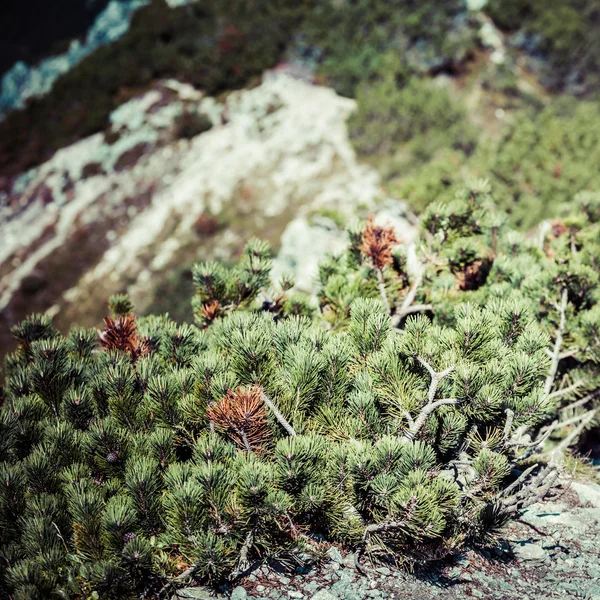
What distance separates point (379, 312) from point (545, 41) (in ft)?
121

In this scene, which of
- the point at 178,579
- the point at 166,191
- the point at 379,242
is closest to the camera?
the point at 178,579

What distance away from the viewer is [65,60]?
143 ft

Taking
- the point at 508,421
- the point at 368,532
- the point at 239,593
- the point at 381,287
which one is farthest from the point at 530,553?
the point at 381,287

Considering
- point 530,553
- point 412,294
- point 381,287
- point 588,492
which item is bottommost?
point 588,492

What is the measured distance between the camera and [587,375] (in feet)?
14.3

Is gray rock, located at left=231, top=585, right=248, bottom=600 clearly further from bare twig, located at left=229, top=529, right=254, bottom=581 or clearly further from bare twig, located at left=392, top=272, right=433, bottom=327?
bare twig, located at left=392, top=272, right=433, bottom=327

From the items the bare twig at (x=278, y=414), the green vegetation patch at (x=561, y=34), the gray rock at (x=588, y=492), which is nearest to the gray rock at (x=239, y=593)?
the bare twig at (x=278, y=414)

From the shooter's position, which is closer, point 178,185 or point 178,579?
point 178,579

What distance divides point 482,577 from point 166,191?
27597 millimetres

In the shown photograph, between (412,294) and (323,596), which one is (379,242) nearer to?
(412,294)

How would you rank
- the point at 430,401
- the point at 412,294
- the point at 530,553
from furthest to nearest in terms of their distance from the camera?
the point at 412,294, the point at 530,553, the point at 430,401

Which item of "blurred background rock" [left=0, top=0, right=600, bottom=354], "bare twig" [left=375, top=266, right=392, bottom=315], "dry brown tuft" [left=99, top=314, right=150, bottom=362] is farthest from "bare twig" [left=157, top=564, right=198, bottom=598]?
"blurred background rock" [left=0, top=0, right=600, bottom=354]

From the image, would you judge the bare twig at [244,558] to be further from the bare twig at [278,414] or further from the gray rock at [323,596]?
the bare twig at [278,414]

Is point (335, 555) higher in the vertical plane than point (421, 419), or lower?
lower
